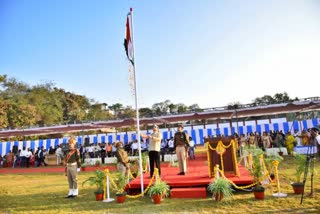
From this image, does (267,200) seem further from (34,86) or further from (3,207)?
(34,86)

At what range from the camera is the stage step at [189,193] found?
6.54 m

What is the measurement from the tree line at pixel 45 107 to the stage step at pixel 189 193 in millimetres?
20515

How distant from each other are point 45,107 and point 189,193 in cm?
4553

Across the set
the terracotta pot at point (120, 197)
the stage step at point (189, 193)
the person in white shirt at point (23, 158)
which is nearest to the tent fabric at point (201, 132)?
the person in white shirt at point (23, 158)

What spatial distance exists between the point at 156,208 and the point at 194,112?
13.2 m

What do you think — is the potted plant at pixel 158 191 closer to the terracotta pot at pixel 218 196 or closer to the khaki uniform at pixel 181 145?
the terracotta pot at pixel 218 196

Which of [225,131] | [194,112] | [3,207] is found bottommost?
[3,207]

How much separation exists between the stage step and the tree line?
20515mm

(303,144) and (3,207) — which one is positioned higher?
(303,144)

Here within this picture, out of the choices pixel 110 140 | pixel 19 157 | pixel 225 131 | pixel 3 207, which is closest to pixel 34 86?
pixel 19 157

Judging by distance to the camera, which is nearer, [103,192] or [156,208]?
[156,208]

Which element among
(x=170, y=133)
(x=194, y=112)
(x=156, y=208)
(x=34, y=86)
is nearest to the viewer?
(x=156, y=208)

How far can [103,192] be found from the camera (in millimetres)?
6973

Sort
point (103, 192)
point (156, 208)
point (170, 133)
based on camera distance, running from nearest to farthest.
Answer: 1. point (156, 208)
2. point (103, 192)
3. point (170, 133)
